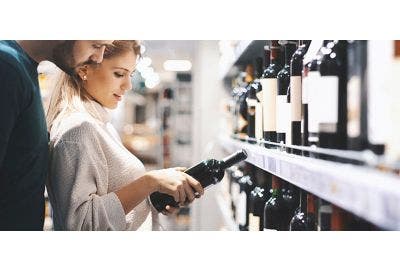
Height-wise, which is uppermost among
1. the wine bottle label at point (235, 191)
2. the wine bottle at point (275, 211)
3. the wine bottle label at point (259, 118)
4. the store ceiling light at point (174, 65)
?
the store ceiling light at point (174, 65)

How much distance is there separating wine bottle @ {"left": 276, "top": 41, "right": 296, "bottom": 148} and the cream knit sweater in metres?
0.50

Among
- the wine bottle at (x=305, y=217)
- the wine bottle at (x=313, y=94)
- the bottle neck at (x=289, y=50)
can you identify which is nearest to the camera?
the wine bottle at (x=313, y=94)

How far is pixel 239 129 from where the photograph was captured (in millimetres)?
2543

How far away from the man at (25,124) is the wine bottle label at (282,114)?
0.58m

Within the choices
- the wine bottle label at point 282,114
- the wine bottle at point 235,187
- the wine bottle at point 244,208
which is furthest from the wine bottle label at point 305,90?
the wine bottle at point 235,187

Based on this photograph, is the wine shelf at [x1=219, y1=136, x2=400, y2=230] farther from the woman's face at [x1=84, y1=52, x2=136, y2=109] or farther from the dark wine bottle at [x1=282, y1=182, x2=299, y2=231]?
the woman's face at [x1=84, y1=52, x2=136, y2=109]

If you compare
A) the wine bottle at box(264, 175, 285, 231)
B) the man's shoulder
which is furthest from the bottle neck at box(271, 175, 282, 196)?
the man's shoulder

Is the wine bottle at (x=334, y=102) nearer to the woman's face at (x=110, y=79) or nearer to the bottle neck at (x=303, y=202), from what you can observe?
the bottle neck at (x=303, y=202)

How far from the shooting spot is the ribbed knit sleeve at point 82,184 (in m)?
1.55

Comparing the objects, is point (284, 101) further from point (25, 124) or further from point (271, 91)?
point (25, 124)

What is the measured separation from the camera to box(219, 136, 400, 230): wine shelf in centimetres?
86

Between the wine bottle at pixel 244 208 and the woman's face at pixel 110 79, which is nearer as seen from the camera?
the woman's face at pixel 110 79
